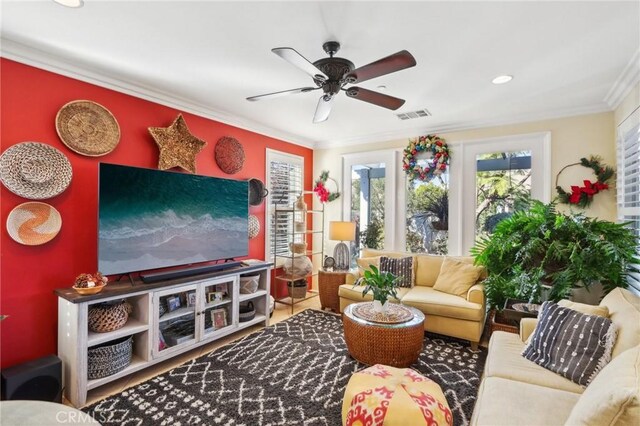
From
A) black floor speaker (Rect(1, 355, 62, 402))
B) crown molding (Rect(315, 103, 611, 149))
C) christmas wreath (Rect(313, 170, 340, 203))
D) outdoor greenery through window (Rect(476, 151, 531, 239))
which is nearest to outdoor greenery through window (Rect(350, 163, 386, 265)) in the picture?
christmas wreath (Rect(313, 170, 340, 203))

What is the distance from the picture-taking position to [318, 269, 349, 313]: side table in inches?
167

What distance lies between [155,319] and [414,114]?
139 inches

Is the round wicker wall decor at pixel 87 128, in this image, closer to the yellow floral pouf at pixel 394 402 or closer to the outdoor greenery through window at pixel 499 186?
the yellow floral pouf at pixel 394 402

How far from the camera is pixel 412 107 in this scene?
359 centimetres

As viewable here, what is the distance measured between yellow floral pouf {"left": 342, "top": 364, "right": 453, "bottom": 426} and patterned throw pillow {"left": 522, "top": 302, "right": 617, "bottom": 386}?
0.77m

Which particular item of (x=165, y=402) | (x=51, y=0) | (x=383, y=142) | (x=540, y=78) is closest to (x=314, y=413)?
(x=165, y=402)

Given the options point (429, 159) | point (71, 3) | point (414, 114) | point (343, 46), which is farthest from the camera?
point (429, 159)

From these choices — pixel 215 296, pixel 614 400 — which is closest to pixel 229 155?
pixel 215 296

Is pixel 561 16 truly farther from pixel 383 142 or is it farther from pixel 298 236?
pixel 298 236

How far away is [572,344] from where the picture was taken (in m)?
1.88

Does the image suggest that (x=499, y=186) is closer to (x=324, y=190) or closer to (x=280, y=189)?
(x=324, y=190)

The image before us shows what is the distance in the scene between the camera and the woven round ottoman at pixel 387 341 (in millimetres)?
2635

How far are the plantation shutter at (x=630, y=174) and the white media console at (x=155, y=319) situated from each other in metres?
3.70

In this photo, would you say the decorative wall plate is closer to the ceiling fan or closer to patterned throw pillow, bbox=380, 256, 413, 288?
the ceiling fan
